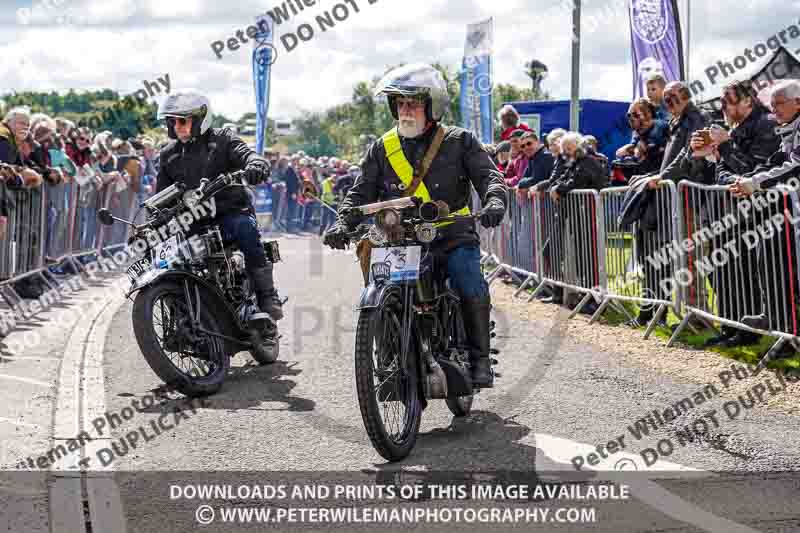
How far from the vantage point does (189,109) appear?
8.62 meters

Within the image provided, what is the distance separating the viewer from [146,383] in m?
8.44

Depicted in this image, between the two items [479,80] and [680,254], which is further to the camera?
[479,80]

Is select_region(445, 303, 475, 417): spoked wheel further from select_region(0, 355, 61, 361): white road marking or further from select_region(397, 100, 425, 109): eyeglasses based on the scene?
select_region(0, 355, 61, 361): white road marking

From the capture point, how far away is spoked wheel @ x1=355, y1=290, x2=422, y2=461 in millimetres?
5582

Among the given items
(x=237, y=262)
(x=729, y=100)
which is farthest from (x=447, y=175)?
(x=729, y=100)

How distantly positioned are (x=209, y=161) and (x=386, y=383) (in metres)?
3.45

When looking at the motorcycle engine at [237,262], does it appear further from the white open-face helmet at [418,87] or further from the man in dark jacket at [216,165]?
the white open-face helmet at [418,87]

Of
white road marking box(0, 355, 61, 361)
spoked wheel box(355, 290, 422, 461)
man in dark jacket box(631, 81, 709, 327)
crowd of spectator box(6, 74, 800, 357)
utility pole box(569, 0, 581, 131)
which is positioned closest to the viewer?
spoked wheel box(355, 290, 422, 461)

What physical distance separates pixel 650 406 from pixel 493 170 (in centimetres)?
178

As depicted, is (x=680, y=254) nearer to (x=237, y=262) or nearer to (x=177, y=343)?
(x=237, y=262)

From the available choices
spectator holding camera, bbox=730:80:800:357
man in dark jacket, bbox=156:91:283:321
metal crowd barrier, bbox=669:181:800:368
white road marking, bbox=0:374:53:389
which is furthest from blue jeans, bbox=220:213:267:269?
spectator holding camera, bbox=730:80:800:357

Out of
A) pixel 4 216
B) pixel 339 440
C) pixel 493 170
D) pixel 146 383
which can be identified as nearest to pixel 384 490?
pixel 339 440

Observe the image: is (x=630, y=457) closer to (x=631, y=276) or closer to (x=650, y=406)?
(x=650, y=406)

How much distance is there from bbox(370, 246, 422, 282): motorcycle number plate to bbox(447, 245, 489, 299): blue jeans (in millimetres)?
552
